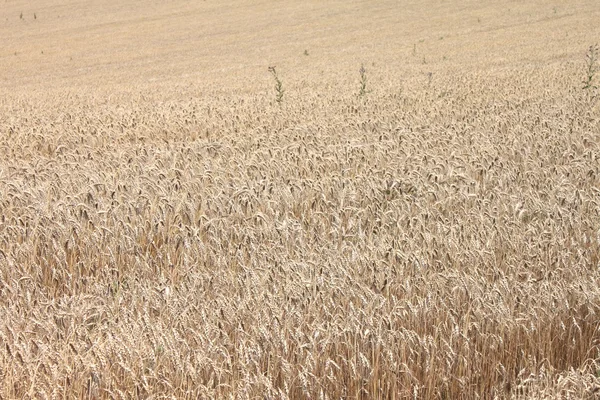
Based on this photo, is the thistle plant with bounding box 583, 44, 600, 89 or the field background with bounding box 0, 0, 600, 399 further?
the thistle plant with bounding box 583, 44, 600, 89

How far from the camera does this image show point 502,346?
2.92m

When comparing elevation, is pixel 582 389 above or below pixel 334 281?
below

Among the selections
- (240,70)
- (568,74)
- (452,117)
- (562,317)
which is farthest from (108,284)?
(240,70)

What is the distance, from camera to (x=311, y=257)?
3.68m

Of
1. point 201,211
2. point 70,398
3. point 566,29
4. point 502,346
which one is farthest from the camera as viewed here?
point 566,29

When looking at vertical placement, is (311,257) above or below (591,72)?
above

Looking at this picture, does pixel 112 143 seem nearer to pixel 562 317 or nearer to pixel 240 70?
pixel 562 317

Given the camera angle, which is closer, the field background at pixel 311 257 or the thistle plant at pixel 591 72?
the field background at pixel 311 257

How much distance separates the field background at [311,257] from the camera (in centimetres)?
270

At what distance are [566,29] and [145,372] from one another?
92.5 feet

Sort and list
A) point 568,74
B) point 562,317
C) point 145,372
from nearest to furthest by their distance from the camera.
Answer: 1. point 145,372
2. point 562,317
3. point 568,74

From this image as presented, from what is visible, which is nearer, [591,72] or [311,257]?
[311,257]

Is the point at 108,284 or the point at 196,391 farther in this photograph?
the point at 108,284

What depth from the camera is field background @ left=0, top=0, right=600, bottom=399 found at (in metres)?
2.70
